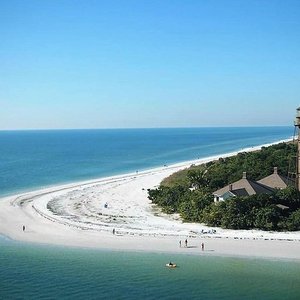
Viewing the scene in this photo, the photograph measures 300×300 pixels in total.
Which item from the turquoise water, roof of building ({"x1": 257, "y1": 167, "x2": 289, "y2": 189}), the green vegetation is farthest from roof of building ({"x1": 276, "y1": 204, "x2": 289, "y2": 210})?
the turquoise water

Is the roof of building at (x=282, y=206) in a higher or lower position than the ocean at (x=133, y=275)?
higher

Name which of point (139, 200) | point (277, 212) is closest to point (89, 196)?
point (139, 200)

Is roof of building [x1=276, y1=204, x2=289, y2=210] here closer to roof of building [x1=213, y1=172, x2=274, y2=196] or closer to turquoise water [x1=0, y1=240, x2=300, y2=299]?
roof of building [x1=213, y1=172, x2=274, y2=196]

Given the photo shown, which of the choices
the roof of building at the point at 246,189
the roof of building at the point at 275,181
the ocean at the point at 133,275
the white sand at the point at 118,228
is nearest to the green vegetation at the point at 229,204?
the white sand at the point at 118,228

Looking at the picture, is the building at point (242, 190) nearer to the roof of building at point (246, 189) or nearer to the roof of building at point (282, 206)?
the roof of building at point (246, 189)

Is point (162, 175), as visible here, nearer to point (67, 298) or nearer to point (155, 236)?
point (155, 236)

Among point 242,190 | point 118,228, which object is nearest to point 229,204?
point 242,190
